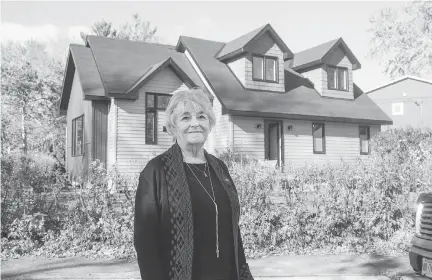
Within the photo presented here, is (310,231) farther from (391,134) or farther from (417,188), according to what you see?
(391,134)

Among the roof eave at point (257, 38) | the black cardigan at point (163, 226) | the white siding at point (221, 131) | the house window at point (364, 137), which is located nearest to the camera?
the black cardigan at point (163, 226)

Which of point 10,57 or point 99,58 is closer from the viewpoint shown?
point 99,58

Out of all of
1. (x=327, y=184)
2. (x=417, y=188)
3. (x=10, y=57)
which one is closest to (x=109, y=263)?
(x=327, y=184)

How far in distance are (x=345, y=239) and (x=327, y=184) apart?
3.09 feet

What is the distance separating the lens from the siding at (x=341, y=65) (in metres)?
20.7

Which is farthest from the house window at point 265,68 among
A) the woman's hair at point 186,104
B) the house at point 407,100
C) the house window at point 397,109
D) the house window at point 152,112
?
the house window at point 397,109

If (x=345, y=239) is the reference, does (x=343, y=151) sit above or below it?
above

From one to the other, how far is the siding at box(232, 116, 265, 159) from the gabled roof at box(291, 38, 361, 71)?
15.7 feet

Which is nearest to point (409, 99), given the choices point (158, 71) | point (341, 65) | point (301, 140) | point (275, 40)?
point (341, 65)

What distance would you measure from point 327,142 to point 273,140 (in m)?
2.54

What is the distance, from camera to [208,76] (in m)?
18.1

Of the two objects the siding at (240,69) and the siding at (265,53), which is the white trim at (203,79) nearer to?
the siding at (240,69)

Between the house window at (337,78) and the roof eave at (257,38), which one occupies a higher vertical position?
the roof eave at (257,38)

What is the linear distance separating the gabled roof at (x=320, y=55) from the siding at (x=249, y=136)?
4.79m
